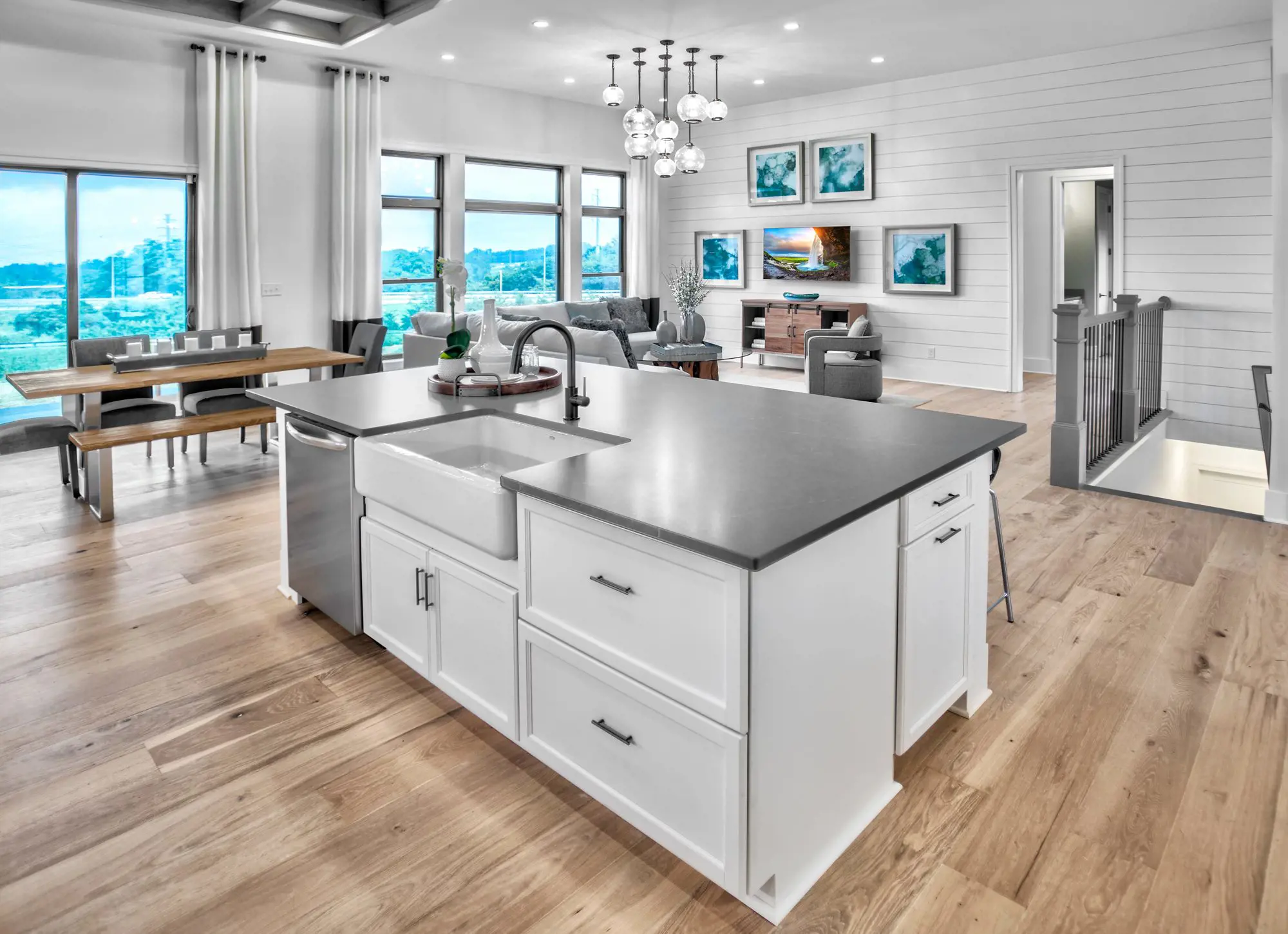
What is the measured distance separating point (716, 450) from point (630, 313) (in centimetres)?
769

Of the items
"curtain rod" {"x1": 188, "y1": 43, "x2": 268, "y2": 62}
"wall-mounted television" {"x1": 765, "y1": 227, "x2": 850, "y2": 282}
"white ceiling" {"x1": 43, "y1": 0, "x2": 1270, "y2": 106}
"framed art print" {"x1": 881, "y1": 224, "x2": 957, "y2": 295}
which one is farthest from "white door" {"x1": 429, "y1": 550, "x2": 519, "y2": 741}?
"wall-mounted television" {"x1": 765, "y1": 227, "x2": 850, "y2": 282}

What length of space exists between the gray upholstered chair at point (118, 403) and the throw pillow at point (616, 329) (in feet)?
9.12

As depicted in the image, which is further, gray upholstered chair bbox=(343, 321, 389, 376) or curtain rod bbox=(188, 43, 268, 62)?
curtain rod bbox=(188, 43, 268, 62)

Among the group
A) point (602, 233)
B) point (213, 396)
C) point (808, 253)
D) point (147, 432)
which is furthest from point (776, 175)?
point (147, 432)

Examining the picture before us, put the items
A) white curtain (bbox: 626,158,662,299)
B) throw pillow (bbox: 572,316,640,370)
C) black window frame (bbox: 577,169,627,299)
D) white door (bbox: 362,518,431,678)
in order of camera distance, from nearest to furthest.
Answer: white door (bbox: 362,518,431,678) < throw pillow (bbox: 572,316,640,370) < black window frame (bbox: 577,169,627,299) < white curtain (bbox: 626,158,662,299)

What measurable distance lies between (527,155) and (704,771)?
27.5 feet

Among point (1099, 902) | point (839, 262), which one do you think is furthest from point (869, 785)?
point (839, 262)

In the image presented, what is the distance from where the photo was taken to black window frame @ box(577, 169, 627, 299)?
32.1ft

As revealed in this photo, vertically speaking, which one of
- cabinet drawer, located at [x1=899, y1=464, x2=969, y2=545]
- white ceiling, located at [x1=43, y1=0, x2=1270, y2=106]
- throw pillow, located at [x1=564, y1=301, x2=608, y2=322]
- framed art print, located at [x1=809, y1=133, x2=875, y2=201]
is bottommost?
cabinet drawer, located at [x1=899, y1=464, x2=969, y2=545]

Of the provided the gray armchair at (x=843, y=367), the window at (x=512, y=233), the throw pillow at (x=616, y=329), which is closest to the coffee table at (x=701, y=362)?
the throw pillow at (x=616, y=329)

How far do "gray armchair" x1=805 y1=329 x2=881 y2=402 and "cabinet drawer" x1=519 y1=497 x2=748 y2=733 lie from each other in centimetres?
371

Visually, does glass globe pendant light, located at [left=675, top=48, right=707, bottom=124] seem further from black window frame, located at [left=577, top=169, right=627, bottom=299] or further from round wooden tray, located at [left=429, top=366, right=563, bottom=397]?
black window frame, located at [left=577, top=169, right=627, bottom=299]

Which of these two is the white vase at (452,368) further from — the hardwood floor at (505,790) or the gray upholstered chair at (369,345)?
the gray upholstered chair at (369,345)

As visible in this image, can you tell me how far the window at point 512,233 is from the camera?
8.74 m
